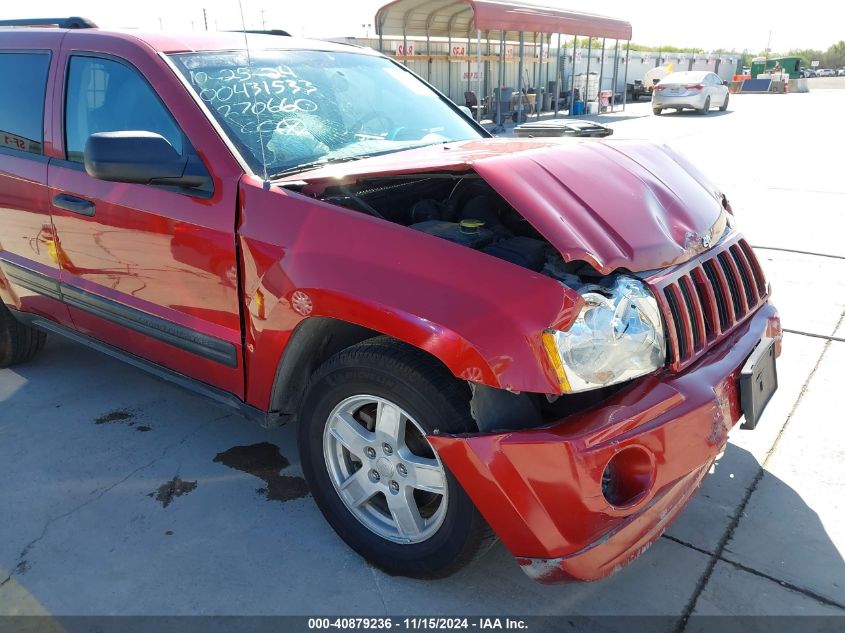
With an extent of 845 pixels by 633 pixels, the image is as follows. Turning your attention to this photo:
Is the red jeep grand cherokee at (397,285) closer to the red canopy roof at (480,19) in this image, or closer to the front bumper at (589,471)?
the front bumper at (589,471)

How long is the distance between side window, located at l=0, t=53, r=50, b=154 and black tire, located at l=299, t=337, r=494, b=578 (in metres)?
2.09

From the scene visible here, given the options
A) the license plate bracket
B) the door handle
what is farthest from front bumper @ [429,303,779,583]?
the door handle

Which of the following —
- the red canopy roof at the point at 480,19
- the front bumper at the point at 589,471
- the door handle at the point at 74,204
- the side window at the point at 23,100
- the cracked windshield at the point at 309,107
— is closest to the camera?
the front bumper at the point at 589,471

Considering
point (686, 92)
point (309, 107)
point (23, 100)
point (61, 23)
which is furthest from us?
point (686, 92)

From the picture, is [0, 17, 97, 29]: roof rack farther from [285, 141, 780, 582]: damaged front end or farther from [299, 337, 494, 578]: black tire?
[299, 337, 494, 578]: black tire

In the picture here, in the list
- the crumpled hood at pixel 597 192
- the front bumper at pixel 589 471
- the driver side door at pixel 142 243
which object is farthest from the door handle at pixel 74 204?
the front bumper at pixel 589 471

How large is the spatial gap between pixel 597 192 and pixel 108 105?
220 centimetres

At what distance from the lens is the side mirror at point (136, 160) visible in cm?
244

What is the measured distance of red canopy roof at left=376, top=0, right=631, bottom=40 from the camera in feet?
50.4

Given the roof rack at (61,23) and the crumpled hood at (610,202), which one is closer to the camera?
the crumpled hood at (610,202)

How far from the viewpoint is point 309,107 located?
300 centimetres

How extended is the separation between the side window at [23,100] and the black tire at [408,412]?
2.09 metres

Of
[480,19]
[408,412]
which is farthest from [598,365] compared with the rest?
[480,19]

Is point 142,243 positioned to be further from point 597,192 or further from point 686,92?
point 686,92
